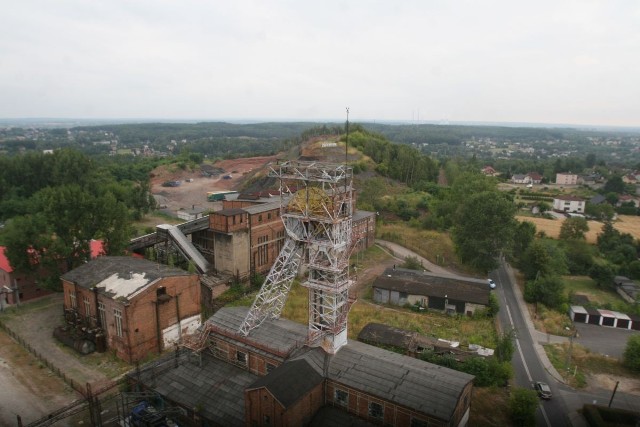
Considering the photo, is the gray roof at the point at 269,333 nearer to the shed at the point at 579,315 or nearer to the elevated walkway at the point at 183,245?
the elevated walkway at the point at 183,245

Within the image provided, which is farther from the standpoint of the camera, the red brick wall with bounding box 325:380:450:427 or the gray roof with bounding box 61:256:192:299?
the gray roof with bounding box 61:256:192:299

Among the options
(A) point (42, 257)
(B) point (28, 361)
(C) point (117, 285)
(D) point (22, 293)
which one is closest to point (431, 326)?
(C) point (117, 285)

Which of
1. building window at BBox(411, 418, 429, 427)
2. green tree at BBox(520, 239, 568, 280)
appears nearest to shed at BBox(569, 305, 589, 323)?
green tree at BBox(520, 239, 568, 280)

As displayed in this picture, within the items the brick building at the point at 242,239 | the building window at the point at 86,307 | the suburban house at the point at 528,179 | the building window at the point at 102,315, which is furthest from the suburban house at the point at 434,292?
the suburban house at the point at 528,179

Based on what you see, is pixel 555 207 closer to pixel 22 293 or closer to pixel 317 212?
pixel 317 212

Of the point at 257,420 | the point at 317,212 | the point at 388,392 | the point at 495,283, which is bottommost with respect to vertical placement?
the point at 495,283

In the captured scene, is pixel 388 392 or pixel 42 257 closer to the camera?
pixel 388 392

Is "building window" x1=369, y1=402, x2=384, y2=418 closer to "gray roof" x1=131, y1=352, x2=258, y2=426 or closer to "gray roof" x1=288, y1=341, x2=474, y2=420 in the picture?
"gray roof" x1=288, y1=341, x2=474, y2=420
